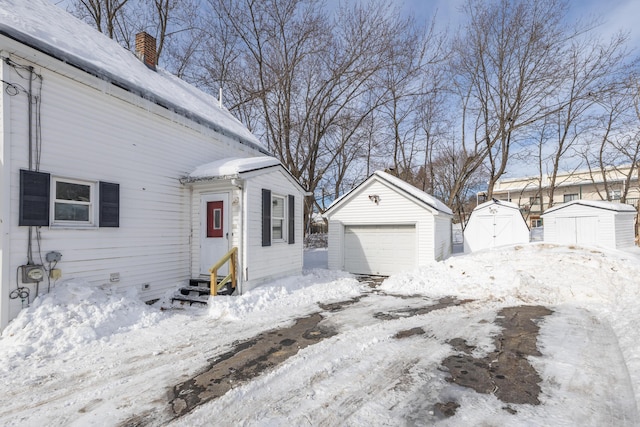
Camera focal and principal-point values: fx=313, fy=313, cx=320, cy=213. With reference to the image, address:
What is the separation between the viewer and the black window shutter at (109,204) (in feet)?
21.2

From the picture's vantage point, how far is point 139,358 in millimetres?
4441

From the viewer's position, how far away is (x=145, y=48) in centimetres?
1040

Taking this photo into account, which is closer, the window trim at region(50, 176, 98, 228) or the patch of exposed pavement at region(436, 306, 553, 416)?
the patch of exposed pavement at region(436, 306, 553, 416)

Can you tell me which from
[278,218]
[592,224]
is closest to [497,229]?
[592,224]

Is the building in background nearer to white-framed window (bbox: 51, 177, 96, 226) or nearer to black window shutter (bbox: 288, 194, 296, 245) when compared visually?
black window shutter (bbox: 288, 194, 296, 245)

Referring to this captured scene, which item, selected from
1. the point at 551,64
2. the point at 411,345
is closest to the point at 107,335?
the point at 411,345

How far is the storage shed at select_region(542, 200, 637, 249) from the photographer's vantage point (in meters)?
16.3

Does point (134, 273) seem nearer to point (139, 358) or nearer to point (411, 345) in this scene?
point (139, 358)

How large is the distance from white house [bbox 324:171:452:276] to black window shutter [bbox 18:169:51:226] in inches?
391

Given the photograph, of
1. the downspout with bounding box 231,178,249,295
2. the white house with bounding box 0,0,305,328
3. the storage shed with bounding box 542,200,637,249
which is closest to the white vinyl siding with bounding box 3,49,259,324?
the white house with bounding box 0,0,305,328

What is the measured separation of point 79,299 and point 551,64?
26.9m

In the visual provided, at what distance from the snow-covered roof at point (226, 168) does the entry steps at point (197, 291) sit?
2.75 meters

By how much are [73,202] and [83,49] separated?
3.42 m

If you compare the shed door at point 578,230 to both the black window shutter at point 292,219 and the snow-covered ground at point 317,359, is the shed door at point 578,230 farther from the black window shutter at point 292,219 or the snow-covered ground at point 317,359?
the black window shutter at point 292,219
